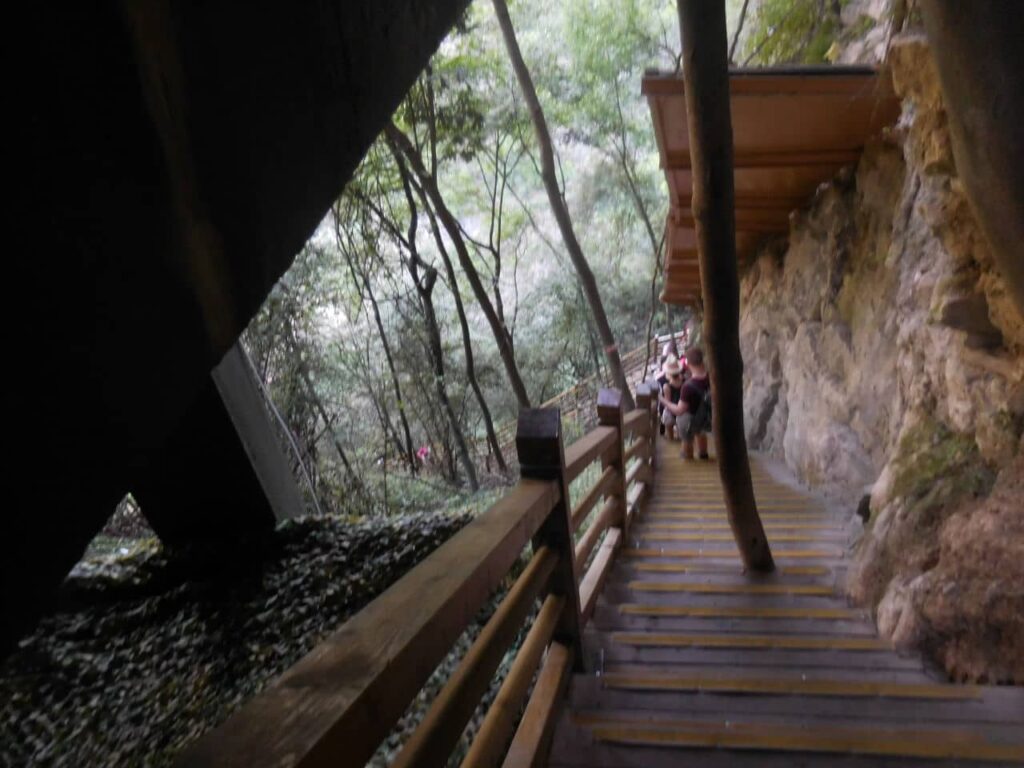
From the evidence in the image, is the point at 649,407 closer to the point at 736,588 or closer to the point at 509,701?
the point at 736,588

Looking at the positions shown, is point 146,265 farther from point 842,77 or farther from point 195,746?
point 842,77

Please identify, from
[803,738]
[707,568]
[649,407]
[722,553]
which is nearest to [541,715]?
[803,738]

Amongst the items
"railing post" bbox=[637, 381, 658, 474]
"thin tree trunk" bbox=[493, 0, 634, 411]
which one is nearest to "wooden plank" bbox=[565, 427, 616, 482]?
"railing post" bbox=[637, 381, 658, 474]

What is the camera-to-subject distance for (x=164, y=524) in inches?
192

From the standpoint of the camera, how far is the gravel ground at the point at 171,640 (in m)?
3.38

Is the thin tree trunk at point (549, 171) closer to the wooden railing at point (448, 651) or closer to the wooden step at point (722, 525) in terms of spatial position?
the wooden step at point (722, 525)

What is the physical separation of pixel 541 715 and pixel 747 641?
4.61 feet

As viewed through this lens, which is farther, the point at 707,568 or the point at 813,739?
the point at 707,568

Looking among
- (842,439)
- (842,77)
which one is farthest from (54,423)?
(842,439)

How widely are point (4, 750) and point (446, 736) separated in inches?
133

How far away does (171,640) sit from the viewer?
4043 mm

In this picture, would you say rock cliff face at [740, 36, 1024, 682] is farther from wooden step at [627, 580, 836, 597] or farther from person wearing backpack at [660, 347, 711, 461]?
person wearing backpack at [660, 347, 711, 461]

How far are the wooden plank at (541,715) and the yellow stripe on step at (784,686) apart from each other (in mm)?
281

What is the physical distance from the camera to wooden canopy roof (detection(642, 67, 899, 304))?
4.05 m
